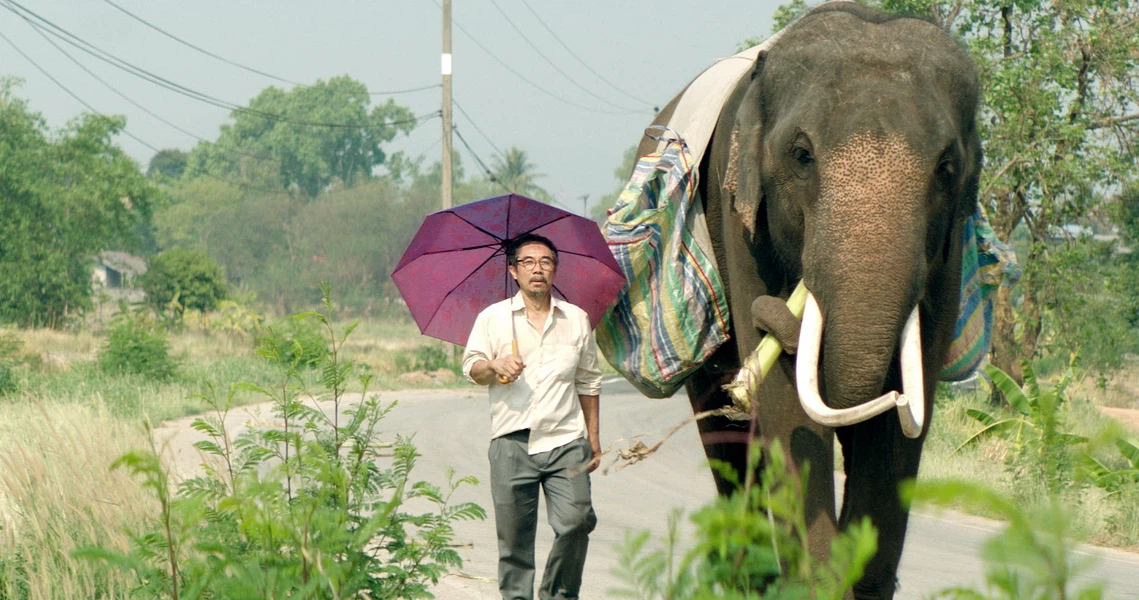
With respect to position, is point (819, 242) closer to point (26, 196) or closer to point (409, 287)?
point (409, 287)

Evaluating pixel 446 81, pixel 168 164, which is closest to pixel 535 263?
pixel 446 81

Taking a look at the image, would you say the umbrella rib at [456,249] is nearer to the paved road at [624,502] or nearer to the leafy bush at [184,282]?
the paved road at [624,502]

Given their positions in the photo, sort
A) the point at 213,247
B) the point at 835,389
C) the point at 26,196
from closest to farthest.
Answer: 1. the point at 835,389
2. the point at 26,196
3. the point at 213,247

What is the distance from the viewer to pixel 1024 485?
11.1 meters

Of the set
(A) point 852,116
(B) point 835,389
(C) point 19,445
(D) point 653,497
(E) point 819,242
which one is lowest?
(D) point 653,497

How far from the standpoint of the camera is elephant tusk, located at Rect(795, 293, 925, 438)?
3.86 meters

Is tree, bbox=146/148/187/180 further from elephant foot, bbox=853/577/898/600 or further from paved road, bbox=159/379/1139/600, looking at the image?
elephant foot, bbox=853/577/898/600

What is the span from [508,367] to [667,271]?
30.4 inches

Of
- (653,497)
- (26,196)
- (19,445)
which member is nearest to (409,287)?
(19,445)

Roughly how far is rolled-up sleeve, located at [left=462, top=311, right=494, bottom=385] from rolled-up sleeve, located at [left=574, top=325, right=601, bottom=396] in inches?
16.2

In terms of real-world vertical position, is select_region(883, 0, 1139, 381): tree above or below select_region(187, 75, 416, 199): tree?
below

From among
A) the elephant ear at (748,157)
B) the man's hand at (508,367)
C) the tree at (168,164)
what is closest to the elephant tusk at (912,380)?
the elephant ear at (748,157)

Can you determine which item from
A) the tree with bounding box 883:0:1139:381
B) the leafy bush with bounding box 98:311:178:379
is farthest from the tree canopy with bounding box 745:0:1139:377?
the leafy bush with bounding box 98:311:178:379

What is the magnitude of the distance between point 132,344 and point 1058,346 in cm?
1465
